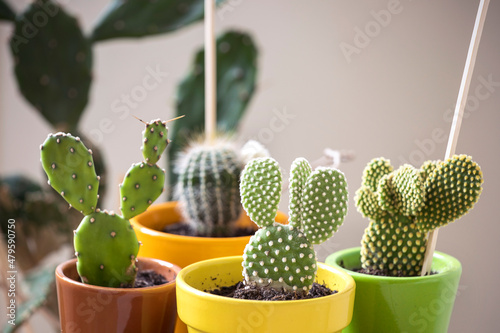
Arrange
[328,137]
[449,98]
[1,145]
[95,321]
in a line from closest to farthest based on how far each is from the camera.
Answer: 1. [95,321]
2. [449,98]
3. [328,137]
4. [1,145]

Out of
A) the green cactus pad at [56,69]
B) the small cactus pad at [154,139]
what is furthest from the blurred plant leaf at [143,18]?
the small cactus pad at [154,139]

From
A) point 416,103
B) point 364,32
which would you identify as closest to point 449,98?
point 416,103

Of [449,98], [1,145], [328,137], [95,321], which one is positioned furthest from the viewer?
[1,145]

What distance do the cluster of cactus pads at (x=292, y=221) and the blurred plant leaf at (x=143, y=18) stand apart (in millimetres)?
687

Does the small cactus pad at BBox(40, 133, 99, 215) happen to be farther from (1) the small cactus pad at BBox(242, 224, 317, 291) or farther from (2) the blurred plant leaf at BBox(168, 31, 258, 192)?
(2) the blurred plant leaf at BBox(168, 31, 258, 192)

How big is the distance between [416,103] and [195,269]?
0.68 metres

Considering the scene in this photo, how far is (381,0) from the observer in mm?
1024

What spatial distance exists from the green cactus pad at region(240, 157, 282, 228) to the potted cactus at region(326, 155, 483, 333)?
11cm

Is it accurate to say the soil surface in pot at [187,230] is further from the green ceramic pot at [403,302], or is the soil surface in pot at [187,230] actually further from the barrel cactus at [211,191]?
the green ceramic pot at [403,302]

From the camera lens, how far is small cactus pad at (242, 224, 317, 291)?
1.45ft

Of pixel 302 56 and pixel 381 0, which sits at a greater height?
pixel 381 0

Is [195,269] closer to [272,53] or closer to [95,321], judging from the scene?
[95,321]

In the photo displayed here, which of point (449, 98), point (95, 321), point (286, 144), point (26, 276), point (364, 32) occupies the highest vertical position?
point (364, 32)

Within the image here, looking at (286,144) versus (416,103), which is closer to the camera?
(416,103)
